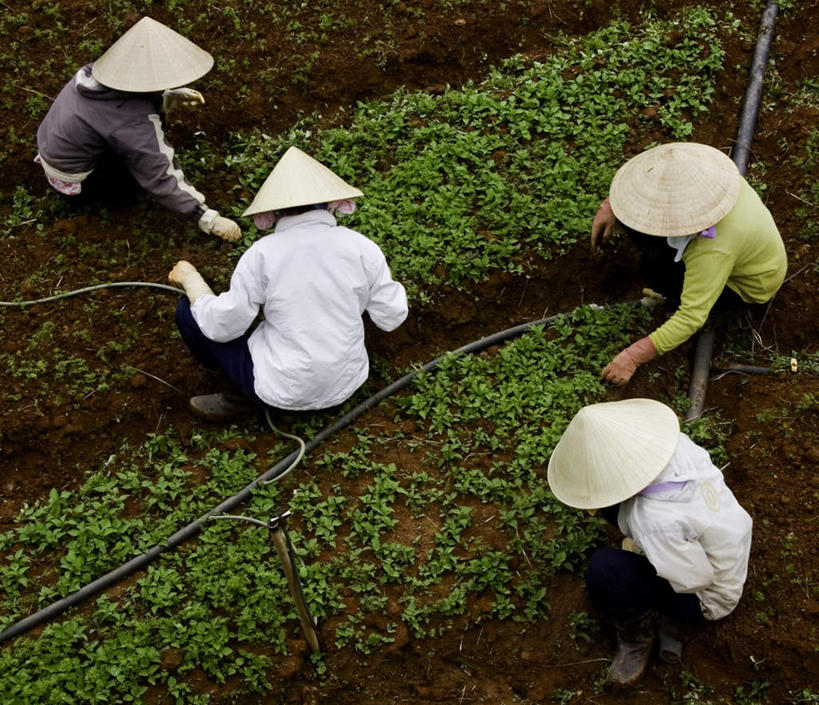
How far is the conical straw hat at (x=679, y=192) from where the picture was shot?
4.28 meters

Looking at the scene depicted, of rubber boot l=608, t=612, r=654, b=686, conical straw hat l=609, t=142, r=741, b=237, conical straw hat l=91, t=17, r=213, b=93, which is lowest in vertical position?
rubber boot l=608, t=612, r=654, b=686

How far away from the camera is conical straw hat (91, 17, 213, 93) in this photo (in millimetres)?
4711

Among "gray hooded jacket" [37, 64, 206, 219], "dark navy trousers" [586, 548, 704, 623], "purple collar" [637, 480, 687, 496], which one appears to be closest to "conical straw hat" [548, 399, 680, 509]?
"purple collar" [637, 480, 687, 496]

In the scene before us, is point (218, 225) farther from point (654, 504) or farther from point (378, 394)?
point (654, 504)

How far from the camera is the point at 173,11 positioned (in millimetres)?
6230

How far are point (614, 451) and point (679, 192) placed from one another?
4.88 ft

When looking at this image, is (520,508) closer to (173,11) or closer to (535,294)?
(535,294)

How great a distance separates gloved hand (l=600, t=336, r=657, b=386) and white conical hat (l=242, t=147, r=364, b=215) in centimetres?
156

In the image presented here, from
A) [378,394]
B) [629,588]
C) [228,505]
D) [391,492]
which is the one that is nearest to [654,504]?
[629,588]

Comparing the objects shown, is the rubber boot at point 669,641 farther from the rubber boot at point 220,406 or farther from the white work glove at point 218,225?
the white work glove at point 218,225

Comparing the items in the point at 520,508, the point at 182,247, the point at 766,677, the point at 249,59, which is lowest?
the point at 766,677

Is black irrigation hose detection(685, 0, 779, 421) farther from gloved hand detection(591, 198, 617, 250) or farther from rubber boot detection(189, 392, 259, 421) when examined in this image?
rubber boot detection(189, 392, 259, 421)

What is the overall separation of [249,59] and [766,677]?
4.80 metres

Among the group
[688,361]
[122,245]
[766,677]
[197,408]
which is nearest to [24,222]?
[122,245]
